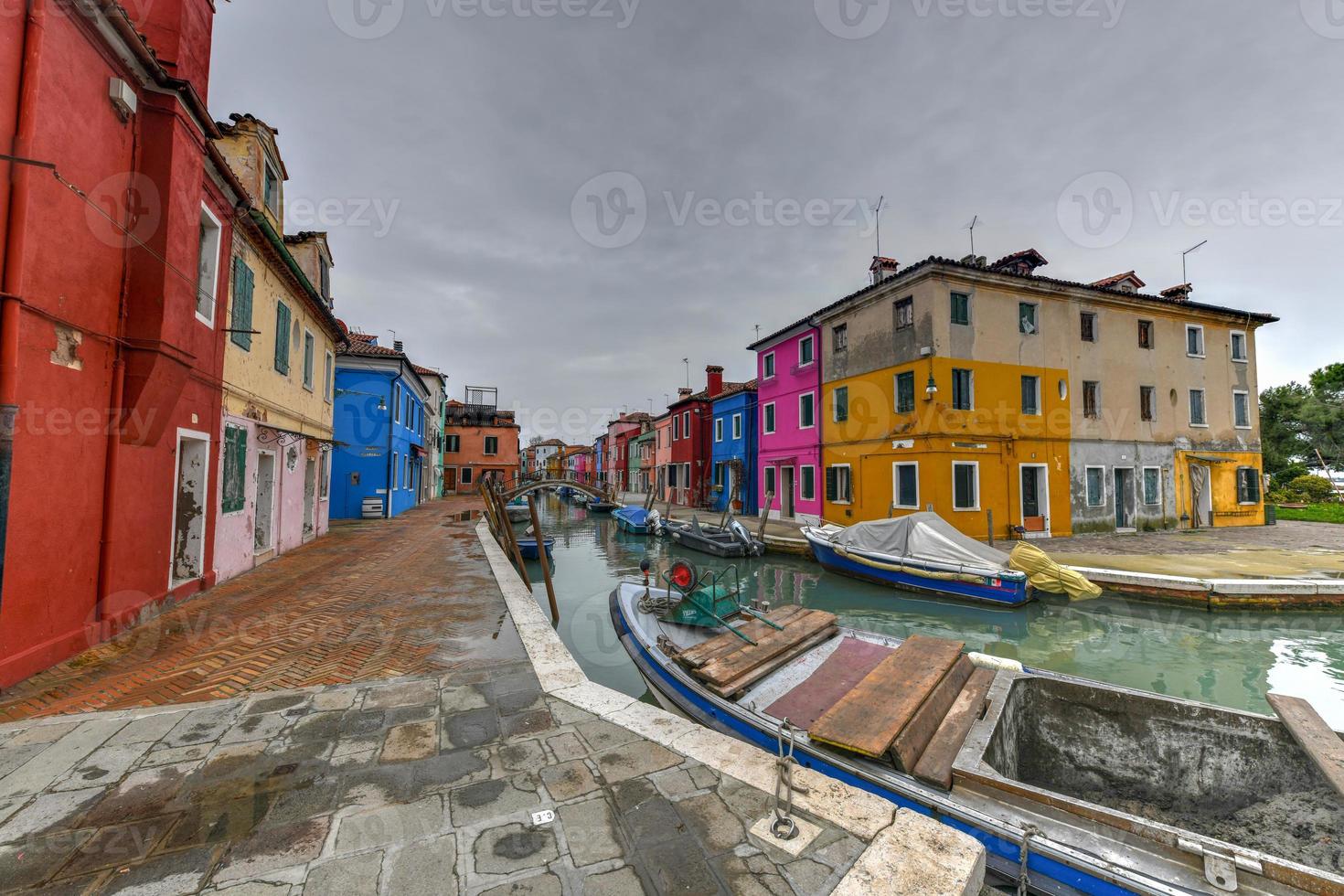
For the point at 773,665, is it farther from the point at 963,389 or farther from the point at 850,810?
the point at 963,389

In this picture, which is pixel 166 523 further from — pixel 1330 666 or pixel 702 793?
pixel 1330 666

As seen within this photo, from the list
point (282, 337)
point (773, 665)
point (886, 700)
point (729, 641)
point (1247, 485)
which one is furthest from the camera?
point (1247, 485)

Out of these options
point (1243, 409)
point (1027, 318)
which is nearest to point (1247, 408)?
point (1243, 409)

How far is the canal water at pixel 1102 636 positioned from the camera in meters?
7.86

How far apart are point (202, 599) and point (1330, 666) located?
702 inches

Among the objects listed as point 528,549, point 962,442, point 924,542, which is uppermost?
point 962,442

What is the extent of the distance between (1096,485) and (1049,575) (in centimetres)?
1033

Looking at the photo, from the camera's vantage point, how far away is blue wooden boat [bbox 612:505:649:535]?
24.8 metres

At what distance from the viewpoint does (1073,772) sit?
4590 mm

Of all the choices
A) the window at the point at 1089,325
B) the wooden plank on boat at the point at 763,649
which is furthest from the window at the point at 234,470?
the window at the point at 1089,325

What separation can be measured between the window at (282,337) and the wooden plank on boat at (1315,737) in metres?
15.7

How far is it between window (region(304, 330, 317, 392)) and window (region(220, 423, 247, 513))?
181 inches

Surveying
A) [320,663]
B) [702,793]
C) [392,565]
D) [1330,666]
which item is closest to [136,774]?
[320,663]

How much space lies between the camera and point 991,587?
11.8 meters
